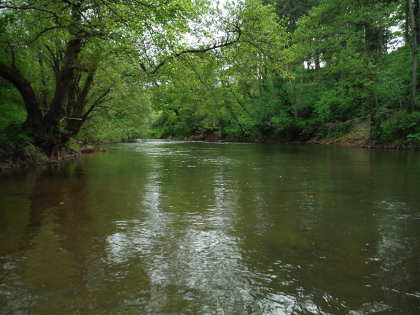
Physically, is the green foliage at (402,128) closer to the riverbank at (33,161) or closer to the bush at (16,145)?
the riverbank at (33,161)

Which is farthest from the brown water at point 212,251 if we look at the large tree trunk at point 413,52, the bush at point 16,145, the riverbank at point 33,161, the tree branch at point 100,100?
the large tree trunk at point 413,52

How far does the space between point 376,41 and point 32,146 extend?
2653 cm

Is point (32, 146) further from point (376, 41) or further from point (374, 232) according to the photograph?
point (376, 41)

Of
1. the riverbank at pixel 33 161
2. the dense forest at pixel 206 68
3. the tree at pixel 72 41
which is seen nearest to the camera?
the tree at pixel 72 41

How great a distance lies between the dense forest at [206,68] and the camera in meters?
11.5

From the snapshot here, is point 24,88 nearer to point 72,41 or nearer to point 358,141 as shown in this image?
point 72,41

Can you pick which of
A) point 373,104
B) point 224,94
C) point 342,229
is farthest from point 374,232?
point 224,94

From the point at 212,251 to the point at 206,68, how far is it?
1265 cm

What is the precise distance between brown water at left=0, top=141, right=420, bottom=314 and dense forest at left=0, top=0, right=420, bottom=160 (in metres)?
5.00

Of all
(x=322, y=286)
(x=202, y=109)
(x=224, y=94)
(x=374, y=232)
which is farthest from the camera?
(x=202, y=109)

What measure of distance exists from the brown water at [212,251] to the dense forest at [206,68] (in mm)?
5005

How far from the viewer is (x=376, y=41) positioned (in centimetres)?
2686

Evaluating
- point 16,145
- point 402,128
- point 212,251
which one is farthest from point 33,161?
point 402,128

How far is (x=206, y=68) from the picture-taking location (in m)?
15.7
